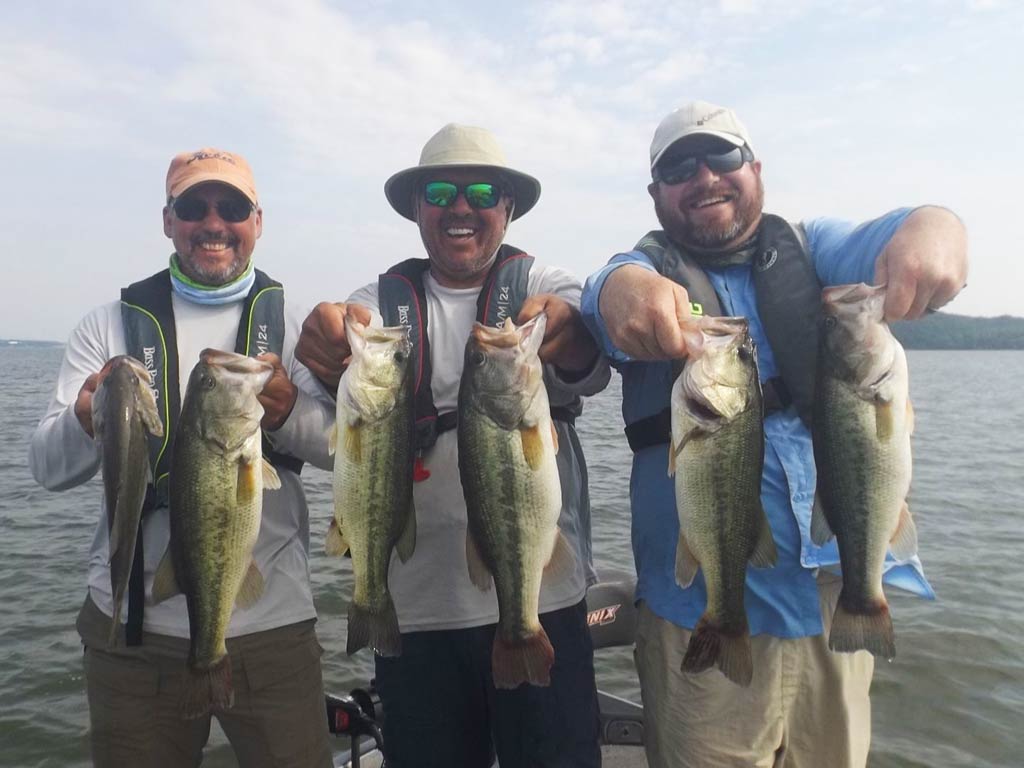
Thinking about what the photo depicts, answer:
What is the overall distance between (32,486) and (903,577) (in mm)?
19083

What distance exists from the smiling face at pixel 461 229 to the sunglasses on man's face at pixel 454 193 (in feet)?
0.06

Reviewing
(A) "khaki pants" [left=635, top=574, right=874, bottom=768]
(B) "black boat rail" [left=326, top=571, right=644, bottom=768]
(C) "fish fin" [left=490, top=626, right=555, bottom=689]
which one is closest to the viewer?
(C) "fish fin" [left=490, top=626, right=555, bottom=689]

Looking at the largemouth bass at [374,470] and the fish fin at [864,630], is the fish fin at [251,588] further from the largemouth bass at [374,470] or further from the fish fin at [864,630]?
the fish fin at [864,630]

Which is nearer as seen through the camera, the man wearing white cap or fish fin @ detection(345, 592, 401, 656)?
fish fin @ detection(345, 592, 401, 656)

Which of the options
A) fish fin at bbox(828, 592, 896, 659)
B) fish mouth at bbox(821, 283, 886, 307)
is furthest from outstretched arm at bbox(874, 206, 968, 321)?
fish fin at bbox(828, 592, 896, 659)

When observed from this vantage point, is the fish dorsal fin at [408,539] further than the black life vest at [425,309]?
No

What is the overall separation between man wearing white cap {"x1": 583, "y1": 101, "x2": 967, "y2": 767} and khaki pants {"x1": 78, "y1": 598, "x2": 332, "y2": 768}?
1871 millimetres

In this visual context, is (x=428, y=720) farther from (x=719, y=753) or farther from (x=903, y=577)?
(x=903, y=577)

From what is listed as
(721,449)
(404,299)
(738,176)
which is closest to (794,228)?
(738,176)

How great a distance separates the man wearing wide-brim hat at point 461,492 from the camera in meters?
3.66

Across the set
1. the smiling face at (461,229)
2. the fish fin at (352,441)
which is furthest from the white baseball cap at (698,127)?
the fish fin at (352,441)

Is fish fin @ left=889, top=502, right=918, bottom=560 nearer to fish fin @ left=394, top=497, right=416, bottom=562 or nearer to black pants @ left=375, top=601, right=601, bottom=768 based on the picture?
black pants @ left=375, top=601, right=601, bottom=768

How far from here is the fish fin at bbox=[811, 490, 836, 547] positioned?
329cm

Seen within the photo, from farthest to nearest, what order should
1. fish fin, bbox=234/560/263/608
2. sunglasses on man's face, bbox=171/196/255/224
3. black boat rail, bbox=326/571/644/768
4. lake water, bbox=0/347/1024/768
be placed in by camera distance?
lake water, bbox=0/347/1024/768 → black boat rail, bbox=326/571/644/768 → sunglasses on man's face, bbox=171/196/255/224 → fish fin, bbox=234/560/263/608
